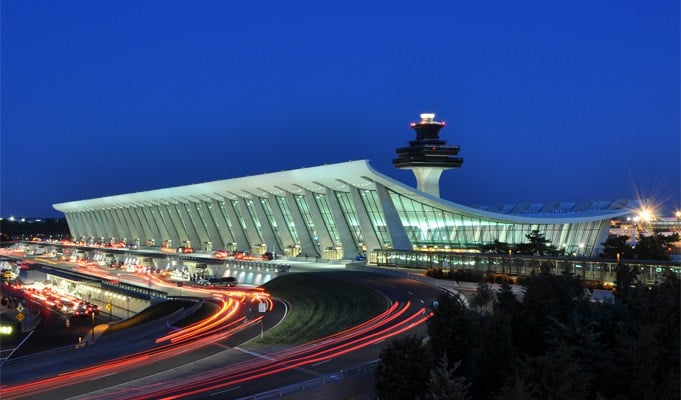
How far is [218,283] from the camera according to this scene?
53.2 m

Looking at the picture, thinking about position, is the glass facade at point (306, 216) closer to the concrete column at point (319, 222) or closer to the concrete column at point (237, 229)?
the concrete column at point (319, 222)

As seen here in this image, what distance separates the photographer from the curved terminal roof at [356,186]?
5662 centimetres

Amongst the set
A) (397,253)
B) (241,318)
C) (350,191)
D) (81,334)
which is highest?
(350,191)

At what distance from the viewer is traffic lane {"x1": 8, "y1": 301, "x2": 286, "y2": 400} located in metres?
20.6

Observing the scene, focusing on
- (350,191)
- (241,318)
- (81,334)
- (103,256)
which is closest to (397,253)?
(350,191)

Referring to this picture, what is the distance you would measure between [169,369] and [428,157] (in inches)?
2747

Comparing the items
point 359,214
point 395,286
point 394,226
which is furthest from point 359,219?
point 395,286

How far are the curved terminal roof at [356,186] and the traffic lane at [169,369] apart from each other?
99.7 ft

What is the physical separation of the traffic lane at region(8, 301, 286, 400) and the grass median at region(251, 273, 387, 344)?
2036 millimetres

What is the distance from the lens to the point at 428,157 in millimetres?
88625

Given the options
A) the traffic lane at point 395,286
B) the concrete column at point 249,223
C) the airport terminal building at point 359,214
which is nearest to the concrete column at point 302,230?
the airport terminal building at point 359,214

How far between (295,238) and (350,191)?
16766 mm

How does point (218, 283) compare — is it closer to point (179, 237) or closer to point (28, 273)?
point (28, 273)

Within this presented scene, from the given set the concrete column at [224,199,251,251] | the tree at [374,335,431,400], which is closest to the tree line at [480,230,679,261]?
the tree at [374,335,431,400]
